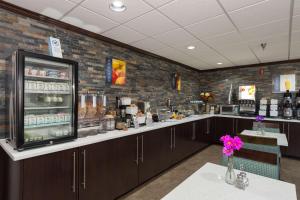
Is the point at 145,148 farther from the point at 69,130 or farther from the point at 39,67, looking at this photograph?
the point at 39,67

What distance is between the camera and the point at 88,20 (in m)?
2.41

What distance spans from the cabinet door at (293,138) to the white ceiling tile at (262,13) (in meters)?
3.01

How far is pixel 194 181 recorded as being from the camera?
1335 millimetres

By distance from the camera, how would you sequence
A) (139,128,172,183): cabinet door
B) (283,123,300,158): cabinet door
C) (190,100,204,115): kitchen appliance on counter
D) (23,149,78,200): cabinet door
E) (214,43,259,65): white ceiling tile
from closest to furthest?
(23,149,78,200): cabinet door
(139,128,172,183): cabinet door
(214,43,259,65): white ceiling tile
(283,123,300,158): cabinet door
(190,100,204,115): kitchen appliance on counter

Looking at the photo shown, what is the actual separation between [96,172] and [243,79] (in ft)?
17.0

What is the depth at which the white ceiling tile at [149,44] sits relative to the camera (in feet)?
10.7

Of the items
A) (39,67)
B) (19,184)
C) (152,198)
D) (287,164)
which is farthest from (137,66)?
(287,164)

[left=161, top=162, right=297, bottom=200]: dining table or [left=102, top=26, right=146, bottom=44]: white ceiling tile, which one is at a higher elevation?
[left=102, top=26, right=146, bottom=44]: white ceiling tile

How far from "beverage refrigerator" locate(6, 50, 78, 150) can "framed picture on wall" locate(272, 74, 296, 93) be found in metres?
5.31

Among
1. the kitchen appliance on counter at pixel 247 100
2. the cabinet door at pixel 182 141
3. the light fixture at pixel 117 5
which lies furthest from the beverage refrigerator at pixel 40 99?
the kitchen appliance on counter at pixel 247 100

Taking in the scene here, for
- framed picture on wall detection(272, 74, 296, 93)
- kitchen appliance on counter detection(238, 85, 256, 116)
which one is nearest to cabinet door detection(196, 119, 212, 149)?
kitchen appliance on counter detection(238, 85, 256, 116)

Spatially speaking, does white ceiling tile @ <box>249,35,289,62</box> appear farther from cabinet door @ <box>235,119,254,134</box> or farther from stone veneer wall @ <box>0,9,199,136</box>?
stone veneer wall @ <box>0,9,199,136</box>

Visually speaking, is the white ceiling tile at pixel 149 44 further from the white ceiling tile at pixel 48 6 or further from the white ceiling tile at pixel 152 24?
the white ceiling tile at pixel 48 6

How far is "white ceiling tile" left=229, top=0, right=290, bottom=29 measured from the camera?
2014 millimetres
